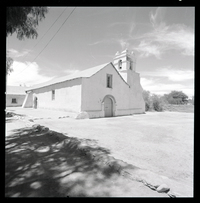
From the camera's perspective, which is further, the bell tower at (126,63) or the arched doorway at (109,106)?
the bell tower at (126,63)

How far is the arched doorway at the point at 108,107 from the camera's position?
53.8 feet

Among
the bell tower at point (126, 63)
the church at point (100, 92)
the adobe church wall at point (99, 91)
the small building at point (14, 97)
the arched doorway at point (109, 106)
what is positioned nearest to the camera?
the adobe church wall at point (99, 91)

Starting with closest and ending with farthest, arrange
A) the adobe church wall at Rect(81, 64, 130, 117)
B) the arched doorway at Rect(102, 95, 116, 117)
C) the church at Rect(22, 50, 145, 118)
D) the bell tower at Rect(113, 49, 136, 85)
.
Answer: the adobe church wall at Rect(81, 64, 130, 117), the church at Rect(22, 50, 145, 118), the arched doorway at Rect(102, 95, 116, 117), the bell tower at Rect(113, 49, 136, 85)

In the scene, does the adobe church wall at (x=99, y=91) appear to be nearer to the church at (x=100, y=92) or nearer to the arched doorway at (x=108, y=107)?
the church at (x=100, y=92)

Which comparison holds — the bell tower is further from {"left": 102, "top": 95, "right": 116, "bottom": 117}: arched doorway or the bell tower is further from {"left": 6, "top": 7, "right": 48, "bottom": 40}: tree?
{"left": 6, "top": 7, "right": 48, "bottom": 40}: tree

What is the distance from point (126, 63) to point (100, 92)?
25.3 ft

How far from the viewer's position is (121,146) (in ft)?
16.3

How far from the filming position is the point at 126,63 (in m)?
19.9

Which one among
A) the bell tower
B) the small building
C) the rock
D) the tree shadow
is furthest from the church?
the rock

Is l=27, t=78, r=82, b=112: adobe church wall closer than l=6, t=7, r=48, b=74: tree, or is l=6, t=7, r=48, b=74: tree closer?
l=6, t=7, r=48, b=74: tree

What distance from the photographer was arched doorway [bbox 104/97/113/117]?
16.4 meters

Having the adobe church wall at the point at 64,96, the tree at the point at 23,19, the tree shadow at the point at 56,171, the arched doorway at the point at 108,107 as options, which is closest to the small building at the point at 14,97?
the adobe church wall at the point at 64,96

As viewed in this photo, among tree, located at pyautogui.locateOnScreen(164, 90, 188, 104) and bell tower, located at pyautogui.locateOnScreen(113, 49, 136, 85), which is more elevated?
bell tower, located at pyautogui.locateOnScreen(113, 49, 136, 85)
